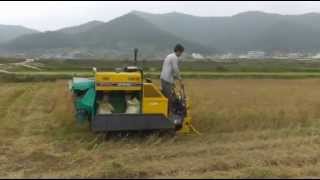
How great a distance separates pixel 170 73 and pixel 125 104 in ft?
3.93

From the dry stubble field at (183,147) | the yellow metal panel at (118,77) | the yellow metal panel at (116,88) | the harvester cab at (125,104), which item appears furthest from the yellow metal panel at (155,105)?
the dry stubble field at (183,147)

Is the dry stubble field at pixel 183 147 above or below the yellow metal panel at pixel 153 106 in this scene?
below

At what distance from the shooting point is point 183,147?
37.0 ft

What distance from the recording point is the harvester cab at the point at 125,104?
12.0 metres

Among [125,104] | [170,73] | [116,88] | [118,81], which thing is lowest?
[125,104]

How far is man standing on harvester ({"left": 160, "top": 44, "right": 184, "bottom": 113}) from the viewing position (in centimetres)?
1269

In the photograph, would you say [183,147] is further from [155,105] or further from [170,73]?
[170,73]

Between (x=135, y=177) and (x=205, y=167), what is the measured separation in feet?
4.03

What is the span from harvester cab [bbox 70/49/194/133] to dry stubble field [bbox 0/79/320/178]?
349 mm

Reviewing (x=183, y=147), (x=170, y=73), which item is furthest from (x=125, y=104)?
(x=183, y=147)

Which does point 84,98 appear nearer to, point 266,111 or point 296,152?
point 296,152

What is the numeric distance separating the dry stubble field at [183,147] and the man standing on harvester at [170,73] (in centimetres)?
107

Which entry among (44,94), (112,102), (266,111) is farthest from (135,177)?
(44,94)

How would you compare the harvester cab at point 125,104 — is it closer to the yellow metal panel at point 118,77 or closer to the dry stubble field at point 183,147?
the yellow metal panel at point 118,77
